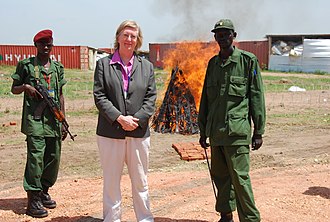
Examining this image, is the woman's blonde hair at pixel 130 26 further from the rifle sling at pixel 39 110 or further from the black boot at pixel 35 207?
the black boot at pixel 35 207

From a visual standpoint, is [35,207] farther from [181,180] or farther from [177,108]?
[177,108]

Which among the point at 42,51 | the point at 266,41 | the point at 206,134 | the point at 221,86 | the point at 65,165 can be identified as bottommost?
the point at 65,165

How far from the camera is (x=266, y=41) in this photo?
38250 millimetres

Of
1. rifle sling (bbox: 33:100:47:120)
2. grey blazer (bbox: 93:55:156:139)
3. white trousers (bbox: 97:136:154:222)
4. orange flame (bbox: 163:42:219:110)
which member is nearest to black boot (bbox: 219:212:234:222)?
white trousers (bbox: 97:136:154:222)

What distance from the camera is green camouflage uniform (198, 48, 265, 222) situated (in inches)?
153

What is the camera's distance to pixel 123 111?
12.7 feet

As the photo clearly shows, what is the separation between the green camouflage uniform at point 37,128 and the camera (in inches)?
181

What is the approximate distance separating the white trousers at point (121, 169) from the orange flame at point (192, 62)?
666 centimetres

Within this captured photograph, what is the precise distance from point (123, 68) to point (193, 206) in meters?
1.86

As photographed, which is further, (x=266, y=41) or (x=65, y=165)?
(x=266, y=41)

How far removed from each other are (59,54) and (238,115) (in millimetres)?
35177

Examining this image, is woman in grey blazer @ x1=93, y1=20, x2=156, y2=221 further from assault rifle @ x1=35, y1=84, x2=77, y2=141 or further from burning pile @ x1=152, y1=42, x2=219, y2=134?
burning pile @ x1=152, y1=42, x2=219, y2=134

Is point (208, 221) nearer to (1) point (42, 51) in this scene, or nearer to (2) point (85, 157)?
(1) point (42, 51)

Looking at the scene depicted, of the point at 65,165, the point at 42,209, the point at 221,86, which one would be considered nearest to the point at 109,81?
the point at 221,86
